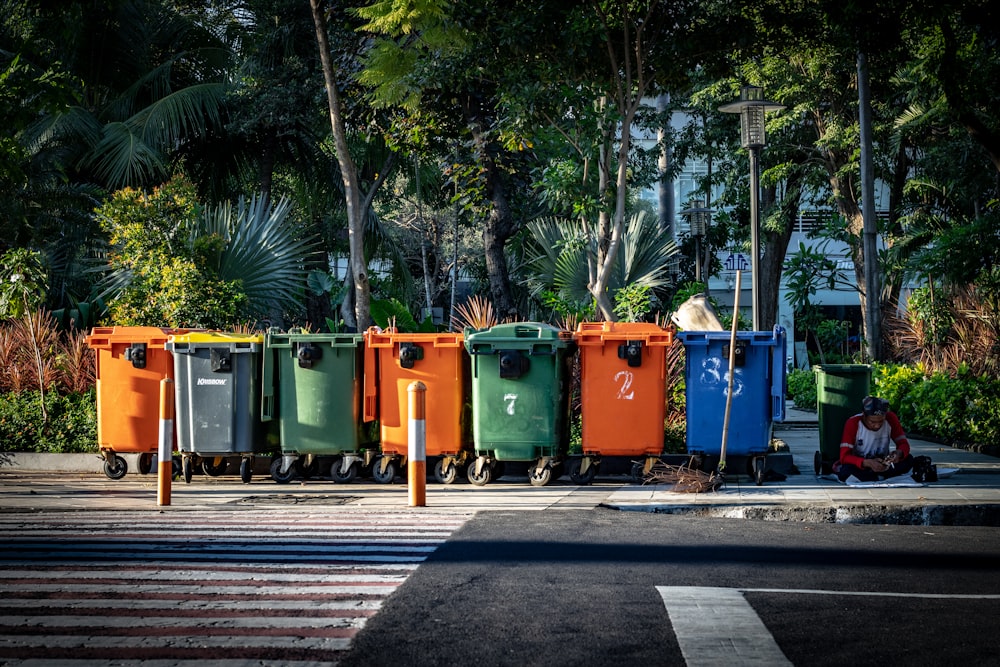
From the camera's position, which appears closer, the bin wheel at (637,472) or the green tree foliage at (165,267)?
the bin wheel at (637,472)

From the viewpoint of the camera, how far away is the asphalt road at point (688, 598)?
17.2 ft

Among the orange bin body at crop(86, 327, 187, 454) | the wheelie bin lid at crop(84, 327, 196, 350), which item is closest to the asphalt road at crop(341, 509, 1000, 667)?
the orange bin body at crop(86, 327, 187, 454)

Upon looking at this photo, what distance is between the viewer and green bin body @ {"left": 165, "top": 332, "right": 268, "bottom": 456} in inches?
502

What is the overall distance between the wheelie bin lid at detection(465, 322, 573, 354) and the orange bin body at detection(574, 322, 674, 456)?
470 mm

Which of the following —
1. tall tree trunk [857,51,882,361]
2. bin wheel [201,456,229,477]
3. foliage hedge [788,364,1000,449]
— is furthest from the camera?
tall tree trunk [857,51,882,361]

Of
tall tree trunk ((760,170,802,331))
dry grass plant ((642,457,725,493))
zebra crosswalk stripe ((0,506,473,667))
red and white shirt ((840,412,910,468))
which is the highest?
tall tree trunk ((760,170,802,331))

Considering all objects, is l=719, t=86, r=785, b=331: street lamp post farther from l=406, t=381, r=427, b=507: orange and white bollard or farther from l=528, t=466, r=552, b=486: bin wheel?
l=406, t=381, r=427, b=507: orange and white bollard

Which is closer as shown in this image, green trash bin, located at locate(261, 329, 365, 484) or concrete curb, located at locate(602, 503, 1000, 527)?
concrete curb, located at locate(602, 503, 1000, 527)

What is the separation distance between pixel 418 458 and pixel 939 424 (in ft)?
31.0

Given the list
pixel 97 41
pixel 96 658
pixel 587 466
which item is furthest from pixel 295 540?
pixel 97 41

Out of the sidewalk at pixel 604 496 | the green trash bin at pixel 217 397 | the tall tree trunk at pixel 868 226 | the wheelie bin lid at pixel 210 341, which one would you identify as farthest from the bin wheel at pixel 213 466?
the tall tree trunk at pixel 868 226

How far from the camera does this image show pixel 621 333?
12367 mm

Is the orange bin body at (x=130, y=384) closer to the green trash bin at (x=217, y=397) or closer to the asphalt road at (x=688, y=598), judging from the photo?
the green trash bin at (x=217, y=397)

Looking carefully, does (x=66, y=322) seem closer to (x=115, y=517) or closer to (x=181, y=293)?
(x=181, y=293)
